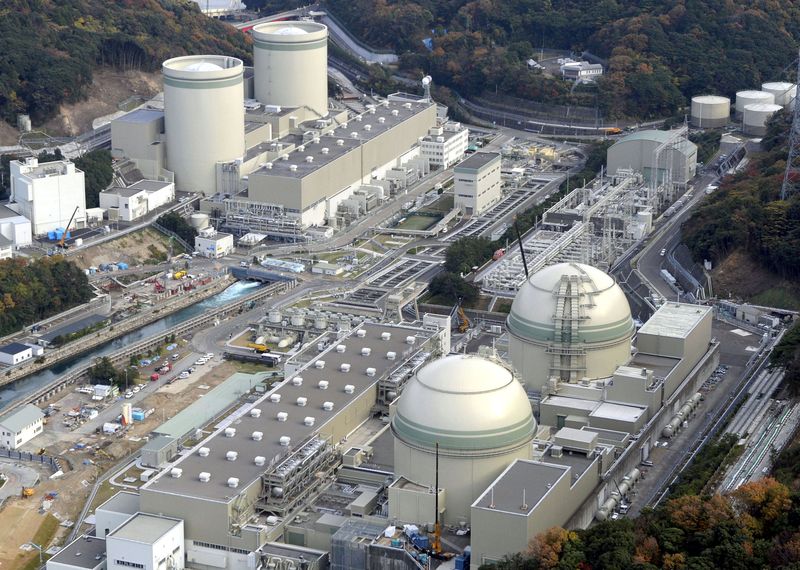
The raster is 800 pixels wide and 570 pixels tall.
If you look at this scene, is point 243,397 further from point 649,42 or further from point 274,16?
point 274,16

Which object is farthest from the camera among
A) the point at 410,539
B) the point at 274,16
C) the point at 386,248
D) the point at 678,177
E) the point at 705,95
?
the point at 274,16

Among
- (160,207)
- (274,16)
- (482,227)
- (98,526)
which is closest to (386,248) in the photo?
(482,227)

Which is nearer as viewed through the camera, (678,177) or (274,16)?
(678,177)

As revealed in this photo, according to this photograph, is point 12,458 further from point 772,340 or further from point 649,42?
point 649,42

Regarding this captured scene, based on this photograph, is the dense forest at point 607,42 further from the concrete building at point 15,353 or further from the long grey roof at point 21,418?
the long grey roof at point 21,418

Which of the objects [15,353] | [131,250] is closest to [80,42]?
[131,250]

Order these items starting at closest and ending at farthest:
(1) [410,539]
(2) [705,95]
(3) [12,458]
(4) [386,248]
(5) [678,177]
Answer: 1. (1) [410,539]
2. (3) [12,458]
3. (4) [386,248]
4. (5) [678,177]
5. (2) [705,95]
